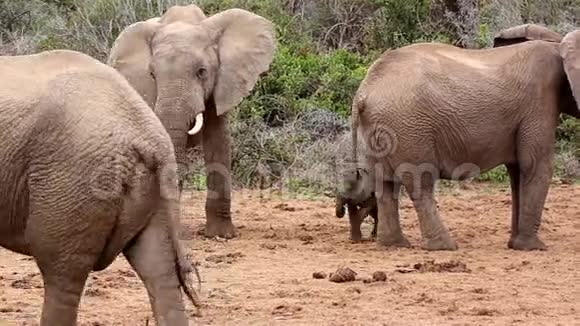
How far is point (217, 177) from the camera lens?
10438 mm

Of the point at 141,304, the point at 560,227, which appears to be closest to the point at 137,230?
the point at 141,304

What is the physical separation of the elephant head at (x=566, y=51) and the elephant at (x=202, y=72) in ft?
6.56

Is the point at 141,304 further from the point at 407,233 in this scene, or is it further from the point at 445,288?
the point at 407,233

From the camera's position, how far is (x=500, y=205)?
40.2 feet

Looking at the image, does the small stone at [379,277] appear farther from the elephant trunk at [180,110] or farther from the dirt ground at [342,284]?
the elephant trunk at [180,110]

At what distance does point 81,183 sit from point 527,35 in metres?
5.97

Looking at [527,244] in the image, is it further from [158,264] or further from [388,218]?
[158,264]

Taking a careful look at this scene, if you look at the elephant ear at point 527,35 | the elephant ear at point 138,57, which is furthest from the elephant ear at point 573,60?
the elephant ear at point 138,57

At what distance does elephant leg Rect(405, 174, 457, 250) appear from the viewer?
9.48 meters

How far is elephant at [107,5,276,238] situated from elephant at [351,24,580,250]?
1.18m

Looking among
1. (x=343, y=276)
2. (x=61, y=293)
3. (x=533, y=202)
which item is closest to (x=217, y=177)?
(x=533, y=202)

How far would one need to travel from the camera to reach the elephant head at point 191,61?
964cm

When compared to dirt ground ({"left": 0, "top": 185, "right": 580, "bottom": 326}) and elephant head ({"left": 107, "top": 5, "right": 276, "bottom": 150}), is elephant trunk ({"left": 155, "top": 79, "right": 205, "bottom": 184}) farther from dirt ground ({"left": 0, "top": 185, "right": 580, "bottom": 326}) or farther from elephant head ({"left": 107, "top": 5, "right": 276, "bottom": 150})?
dirt ground ({"left": 0, "top": 185, "right": 580, "bottom": 326})

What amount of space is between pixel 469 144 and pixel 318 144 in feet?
12.9
